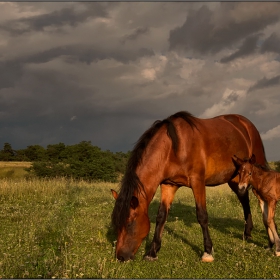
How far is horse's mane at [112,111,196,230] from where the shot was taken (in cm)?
601

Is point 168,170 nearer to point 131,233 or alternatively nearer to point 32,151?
point 131,233

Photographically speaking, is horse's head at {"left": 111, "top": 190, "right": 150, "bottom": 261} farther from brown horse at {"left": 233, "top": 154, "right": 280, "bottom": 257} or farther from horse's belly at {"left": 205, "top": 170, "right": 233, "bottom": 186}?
brown horse at {"left": 233, "top": 154, "right": 280, "bottom": 257}

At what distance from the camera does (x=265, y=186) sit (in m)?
7.16

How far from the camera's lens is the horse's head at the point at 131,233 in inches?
240

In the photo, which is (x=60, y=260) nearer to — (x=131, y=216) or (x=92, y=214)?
(x=131, y=216)

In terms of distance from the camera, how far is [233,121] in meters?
8.84

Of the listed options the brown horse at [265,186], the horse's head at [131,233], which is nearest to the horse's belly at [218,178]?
the brown horse at [265,186]

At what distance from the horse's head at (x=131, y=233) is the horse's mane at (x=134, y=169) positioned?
0.41 feet

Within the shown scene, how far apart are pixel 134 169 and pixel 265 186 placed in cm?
283

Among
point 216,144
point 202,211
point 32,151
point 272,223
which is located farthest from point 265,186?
point 32,151

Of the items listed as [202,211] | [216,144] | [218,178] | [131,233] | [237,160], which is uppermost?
[216,144]

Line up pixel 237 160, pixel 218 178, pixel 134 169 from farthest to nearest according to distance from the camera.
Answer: pixel 218 178 < pixel 237 160 < pixel 134 169

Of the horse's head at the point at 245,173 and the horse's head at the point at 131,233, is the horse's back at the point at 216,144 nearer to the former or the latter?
the horse's head at the point at 245,173

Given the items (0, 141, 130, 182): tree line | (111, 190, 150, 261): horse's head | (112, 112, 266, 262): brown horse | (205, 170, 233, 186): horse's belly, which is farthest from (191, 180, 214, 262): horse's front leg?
(0, 141, 130, 182): tree line
